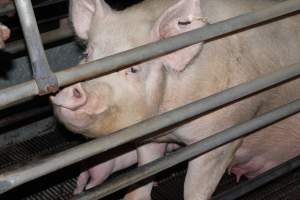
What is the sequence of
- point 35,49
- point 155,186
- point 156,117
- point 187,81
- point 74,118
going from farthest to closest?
point 155,186
point 187,81
point 74,118
point 156,117
point 35,49

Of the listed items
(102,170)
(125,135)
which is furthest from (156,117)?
(102,170)

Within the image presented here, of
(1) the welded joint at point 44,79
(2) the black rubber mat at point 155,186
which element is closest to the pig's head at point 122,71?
(1) the welded joint at point 44,79

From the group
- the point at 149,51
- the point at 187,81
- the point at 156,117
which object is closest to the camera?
the point at 149,51

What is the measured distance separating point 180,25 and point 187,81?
14.0 inches

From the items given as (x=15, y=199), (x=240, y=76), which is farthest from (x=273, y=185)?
(x=15, y=199)

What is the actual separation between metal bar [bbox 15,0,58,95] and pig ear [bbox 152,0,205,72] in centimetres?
53

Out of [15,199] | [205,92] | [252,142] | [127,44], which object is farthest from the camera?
[15,199]

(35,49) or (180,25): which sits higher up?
(35,49)

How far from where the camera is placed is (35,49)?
1208 millimetres

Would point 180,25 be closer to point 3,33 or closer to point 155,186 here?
point 3,33

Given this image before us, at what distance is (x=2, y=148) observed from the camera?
294cm

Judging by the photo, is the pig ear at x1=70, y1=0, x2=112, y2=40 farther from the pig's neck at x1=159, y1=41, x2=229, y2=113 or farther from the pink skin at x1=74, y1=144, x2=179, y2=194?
the pink skin at x1=74, y1=144, x2=179, y2=194

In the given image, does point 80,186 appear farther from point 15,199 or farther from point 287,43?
point 287,43

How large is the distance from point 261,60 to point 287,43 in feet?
0.59
